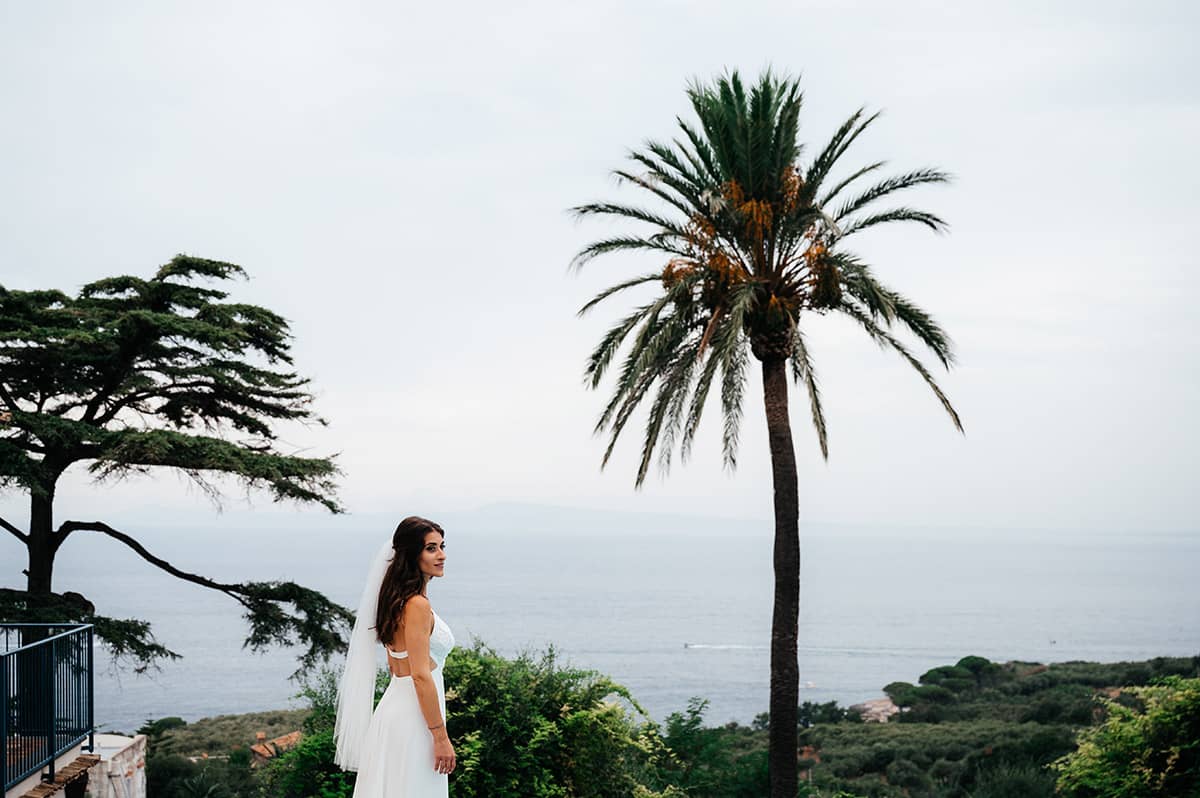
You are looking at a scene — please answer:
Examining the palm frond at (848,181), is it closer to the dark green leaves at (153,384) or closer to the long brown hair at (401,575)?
the dark green leaves at (153,384)

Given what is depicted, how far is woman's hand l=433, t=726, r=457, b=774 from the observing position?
582cm

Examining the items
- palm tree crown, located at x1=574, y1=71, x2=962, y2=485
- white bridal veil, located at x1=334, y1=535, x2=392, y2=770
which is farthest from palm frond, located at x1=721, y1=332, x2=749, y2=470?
white bridal veil, located at x1=334, y1=535, x2=392, y2=770

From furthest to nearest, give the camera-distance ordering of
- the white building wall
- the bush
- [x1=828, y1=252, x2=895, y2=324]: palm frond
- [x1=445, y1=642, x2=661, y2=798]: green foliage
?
[x1=828, y1=252, x2=895, y2=324]: palm frond
the bush
the white building wall
[x1=445, y1=642, x2=661, y2=798]: green foliage

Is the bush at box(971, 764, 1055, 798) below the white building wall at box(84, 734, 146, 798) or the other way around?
below

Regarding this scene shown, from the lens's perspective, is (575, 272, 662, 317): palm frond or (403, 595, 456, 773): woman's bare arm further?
(575, 272, 662, 317): palm frond

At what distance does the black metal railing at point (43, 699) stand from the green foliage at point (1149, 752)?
32.0 ft

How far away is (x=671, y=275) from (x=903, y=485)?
182 ft

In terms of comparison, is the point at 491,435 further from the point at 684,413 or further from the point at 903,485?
the point at 684,413

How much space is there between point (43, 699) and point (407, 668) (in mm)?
6719

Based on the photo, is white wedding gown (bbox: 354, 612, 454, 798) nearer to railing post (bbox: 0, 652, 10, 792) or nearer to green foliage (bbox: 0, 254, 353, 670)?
railing post (bbox: 0, 652, 10, 792)

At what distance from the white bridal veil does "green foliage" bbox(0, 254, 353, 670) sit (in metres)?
15.0

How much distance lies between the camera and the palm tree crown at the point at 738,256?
55.0 ft

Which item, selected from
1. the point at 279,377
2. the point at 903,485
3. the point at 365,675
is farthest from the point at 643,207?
the point at 903,485

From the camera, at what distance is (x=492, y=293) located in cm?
7400
